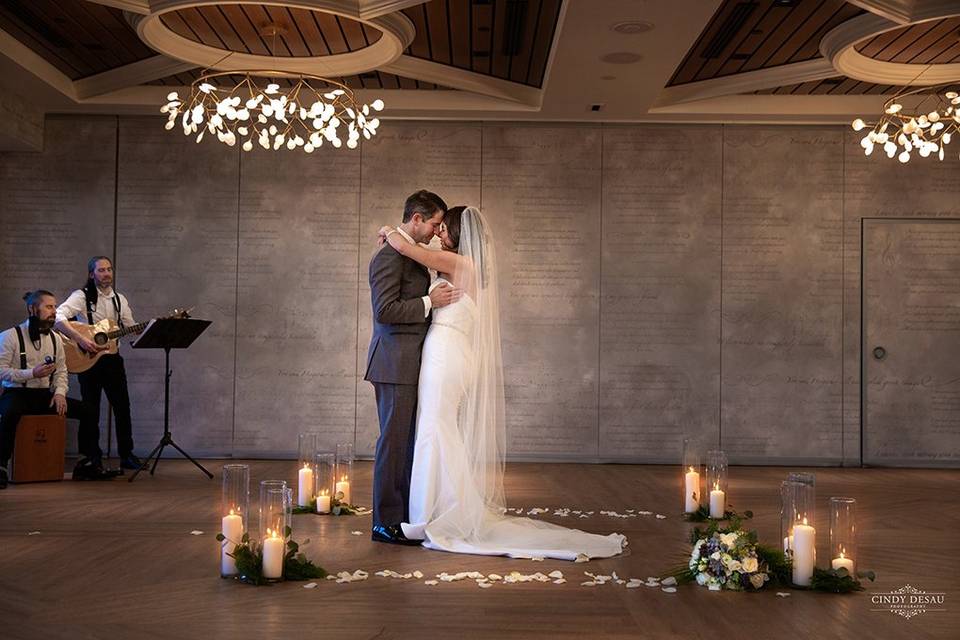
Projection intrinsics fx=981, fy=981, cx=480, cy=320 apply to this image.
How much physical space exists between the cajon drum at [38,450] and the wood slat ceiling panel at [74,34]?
319 centimetres

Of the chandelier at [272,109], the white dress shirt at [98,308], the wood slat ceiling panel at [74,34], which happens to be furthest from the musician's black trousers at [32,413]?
the wood slat ceiling panel at [74,34]

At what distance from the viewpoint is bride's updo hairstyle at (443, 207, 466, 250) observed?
19.2ft

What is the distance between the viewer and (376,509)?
18.5ft

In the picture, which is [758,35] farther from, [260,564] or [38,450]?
[38,450]

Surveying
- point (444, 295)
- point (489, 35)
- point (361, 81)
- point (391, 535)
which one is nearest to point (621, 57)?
point (489, 35)

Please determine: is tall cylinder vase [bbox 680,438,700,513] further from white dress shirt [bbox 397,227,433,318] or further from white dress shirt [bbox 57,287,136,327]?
white dress shirt [bbox 57,287,136,327]

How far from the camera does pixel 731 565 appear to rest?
4477mm

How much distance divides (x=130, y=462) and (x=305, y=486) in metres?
2.84

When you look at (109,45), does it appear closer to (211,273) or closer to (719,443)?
(211,273)

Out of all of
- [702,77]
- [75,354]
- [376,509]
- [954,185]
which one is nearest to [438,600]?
[376,509]

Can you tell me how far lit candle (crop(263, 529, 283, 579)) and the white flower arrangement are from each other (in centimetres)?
194

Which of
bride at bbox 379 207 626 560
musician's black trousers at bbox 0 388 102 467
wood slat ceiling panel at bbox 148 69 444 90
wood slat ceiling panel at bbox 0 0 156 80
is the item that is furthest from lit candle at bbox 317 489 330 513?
wood slat ceiling panel at bbox 148 69 444 90

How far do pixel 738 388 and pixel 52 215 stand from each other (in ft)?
24.0

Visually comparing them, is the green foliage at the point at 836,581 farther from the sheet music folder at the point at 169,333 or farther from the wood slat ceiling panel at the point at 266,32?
the wood slat ceiling panel at the point at 266,32
